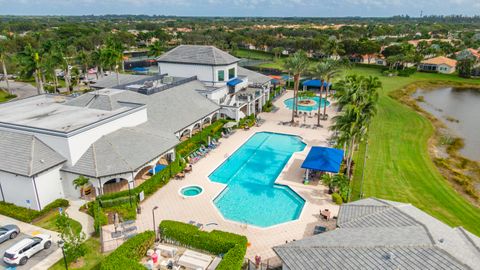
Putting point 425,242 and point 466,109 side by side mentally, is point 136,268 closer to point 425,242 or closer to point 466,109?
point 425,242

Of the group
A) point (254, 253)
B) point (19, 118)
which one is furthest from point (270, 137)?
point (19, 118)

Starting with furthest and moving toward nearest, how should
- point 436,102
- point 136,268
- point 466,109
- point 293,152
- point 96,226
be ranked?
point 436,102
point 466,109
point 293,152
point 96,226
point 136,268

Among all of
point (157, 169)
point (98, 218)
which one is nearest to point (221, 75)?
point (157, 169)

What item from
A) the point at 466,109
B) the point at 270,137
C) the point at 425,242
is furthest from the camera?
the point at 466,109

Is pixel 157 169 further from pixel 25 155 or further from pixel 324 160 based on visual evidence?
pixel 324 160

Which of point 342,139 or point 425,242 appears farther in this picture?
point 342,139

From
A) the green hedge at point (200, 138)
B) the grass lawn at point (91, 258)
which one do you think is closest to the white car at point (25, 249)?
the grass lawn at point (91, 258)

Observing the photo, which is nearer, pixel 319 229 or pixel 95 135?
pixel 319 229
